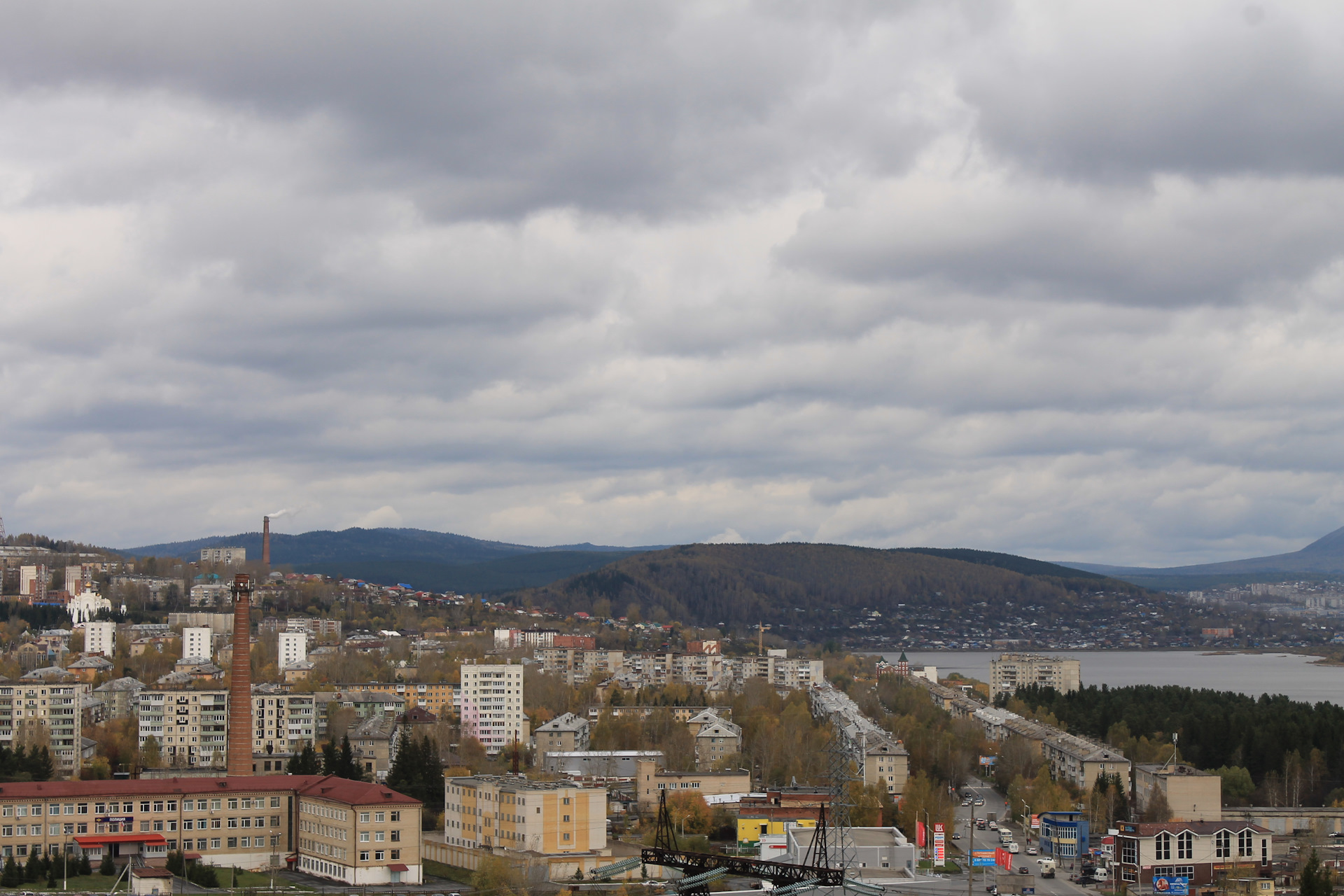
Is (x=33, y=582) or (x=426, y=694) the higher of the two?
(x=33, y=582)

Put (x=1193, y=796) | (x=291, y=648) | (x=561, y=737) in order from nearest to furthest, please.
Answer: (x=1193, y=796)
(x=561, y=737)
(x=291, y=648)

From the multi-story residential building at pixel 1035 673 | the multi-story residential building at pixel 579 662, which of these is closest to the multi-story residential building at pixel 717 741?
the multi-story residential building at pixel 579 662

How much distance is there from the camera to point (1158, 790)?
4431cm

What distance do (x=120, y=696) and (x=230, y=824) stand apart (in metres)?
26.7

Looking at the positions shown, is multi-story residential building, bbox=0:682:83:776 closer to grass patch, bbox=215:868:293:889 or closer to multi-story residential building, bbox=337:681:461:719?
multi-story residential building, bbox=337:681:461:719

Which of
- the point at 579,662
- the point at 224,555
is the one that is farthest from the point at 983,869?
the point at 224,555

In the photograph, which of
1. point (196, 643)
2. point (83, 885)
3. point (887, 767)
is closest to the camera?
point (83, 885)

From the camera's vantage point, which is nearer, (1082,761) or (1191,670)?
(1082,761)

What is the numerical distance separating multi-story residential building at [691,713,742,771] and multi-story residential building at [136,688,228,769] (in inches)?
679

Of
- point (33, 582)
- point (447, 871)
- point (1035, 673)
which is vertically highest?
point (33, 582)

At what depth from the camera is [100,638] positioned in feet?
261

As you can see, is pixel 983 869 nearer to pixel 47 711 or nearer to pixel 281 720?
pixel 281 720

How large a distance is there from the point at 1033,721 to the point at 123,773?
38873 mm

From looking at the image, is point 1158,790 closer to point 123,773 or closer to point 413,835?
point 413,835
